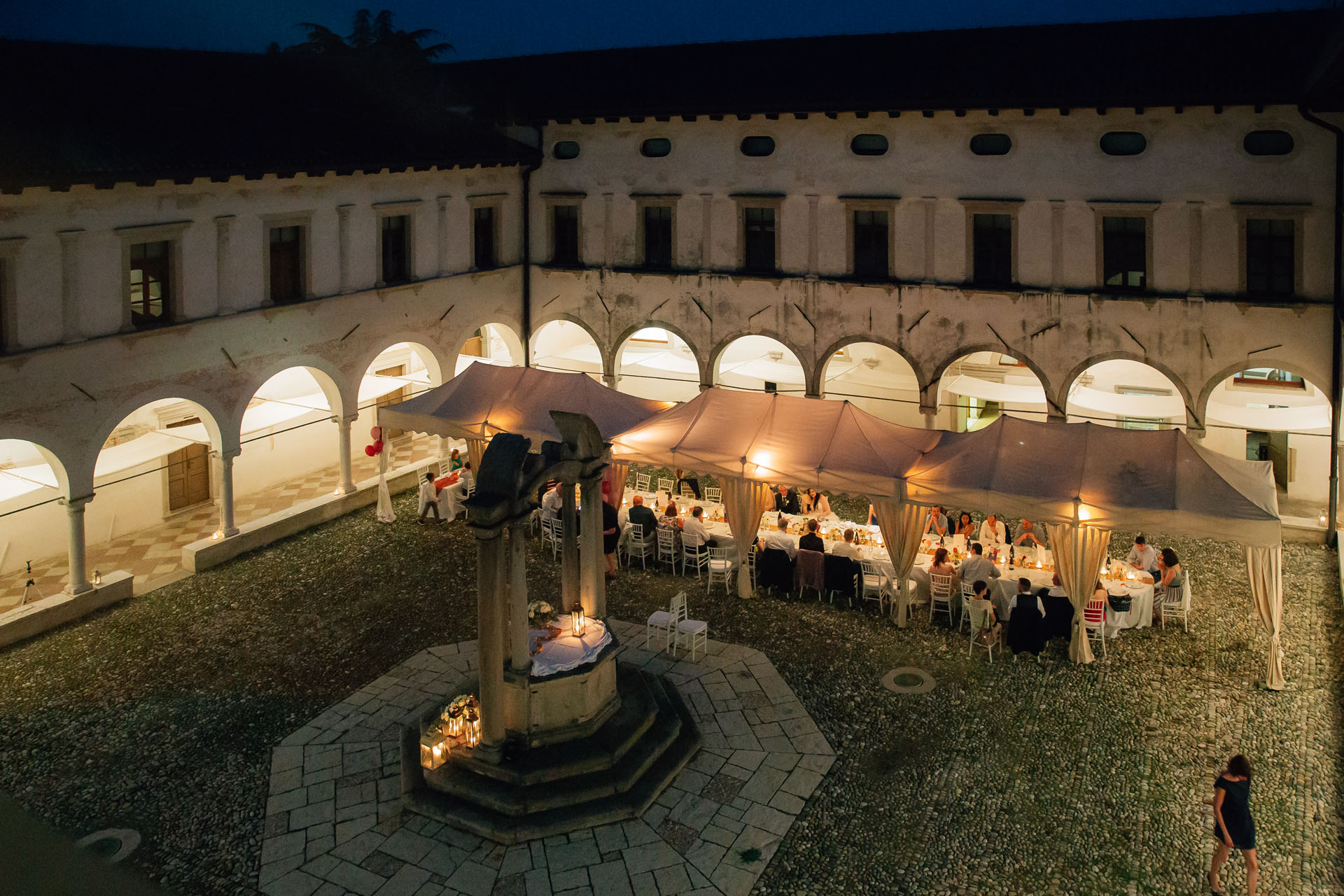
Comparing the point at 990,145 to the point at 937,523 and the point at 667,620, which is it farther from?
the point at 667,620

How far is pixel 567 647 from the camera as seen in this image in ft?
39.5

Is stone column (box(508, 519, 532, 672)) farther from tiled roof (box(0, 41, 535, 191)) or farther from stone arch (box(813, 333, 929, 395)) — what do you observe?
stone arch (box(813, 333, 929, 395))

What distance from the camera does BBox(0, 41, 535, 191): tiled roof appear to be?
15383 millimetres

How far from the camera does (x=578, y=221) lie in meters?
24.3

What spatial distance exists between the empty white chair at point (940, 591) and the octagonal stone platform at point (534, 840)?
3105 mm

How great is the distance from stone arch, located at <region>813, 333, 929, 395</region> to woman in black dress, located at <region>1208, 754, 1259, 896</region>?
1254 centimetres

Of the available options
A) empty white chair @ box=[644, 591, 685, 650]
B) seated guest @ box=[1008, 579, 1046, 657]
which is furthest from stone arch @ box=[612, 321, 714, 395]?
seated guest @ box=[1008, 579, 1046, 657]

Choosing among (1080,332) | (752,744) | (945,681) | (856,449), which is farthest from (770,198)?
(752,744)

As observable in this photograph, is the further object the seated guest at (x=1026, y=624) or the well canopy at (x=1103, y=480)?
the seated guest at (x=1026, y=624)

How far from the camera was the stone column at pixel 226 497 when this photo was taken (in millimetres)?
18375

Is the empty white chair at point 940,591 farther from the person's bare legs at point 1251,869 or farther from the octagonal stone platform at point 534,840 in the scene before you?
the person's bare legs at point 1251,869

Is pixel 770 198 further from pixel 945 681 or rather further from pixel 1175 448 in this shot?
pixel 945 681

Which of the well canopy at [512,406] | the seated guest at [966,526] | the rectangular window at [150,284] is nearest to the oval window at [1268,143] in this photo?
the seated guest at [966,526]

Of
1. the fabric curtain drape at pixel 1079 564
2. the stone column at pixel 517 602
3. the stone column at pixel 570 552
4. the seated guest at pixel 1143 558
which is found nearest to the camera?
the stone column at pixel 517 602
